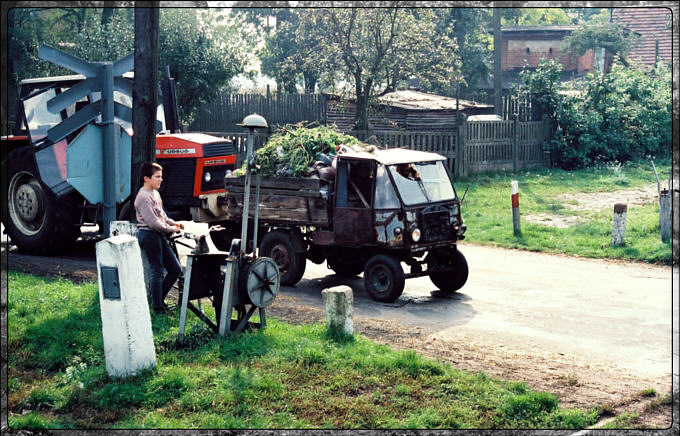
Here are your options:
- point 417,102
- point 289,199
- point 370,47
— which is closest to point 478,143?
point 417,102

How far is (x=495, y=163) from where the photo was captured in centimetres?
2473

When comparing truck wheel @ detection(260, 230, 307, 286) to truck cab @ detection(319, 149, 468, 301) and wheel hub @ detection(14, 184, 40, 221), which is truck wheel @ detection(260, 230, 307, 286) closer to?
truck cab @ detection(319, 149, 468, 301)

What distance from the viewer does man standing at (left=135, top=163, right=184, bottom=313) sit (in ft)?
30.7

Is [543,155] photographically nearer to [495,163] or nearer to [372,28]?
[495,163]

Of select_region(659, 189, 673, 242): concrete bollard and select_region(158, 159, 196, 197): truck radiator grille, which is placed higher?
select_region(158, 159, 196, 197): truck radiator grille

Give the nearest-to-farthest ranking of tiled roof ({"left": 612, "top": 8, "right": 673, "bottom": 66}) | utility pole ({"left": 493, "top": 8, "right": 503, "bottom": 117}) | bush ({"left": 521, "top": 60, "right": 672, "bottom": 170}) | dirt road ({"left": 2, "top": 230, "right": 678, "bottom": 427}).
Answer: dirt road ({"left": 2, "top": 230, "right": 678, "bottom": 427}) < bush ({"left": 521, "top": 60, "right": 672, "bottom": 170}) < utility pole ({"left": 493, "top": 8, "right": 503, "bottom": 117}) < tiled roof ({"left": 612, "top": 8, "right": 673, "bottom": 66})

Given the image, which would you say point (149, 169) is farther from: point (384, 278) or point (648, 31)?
point (648, 31)

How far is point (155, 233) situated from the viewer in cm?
947

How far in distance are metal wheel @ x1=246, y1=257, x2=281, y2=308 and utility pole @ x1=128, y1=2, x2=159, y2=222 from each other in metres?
2.12

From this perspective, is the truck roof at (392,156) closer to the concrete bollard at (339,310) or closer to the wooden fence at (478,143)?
the concrete bollard at (339,310)

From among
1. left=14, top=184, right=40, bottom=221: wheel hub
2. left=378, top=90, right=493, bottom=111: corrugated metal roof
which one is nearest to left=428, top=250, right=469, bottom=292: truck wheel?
left=14, top=184, right=40, bottom=221: wheel hub

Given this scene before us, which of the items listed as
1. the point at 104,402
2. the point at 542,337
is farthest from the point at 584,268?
the point at 104,402

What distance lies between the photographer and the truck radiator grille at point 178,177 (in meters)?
14.1

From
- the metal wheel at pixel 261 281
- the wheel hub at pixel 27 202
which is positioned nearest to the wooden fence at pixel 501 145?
the wheel hub at pixel 27 202
